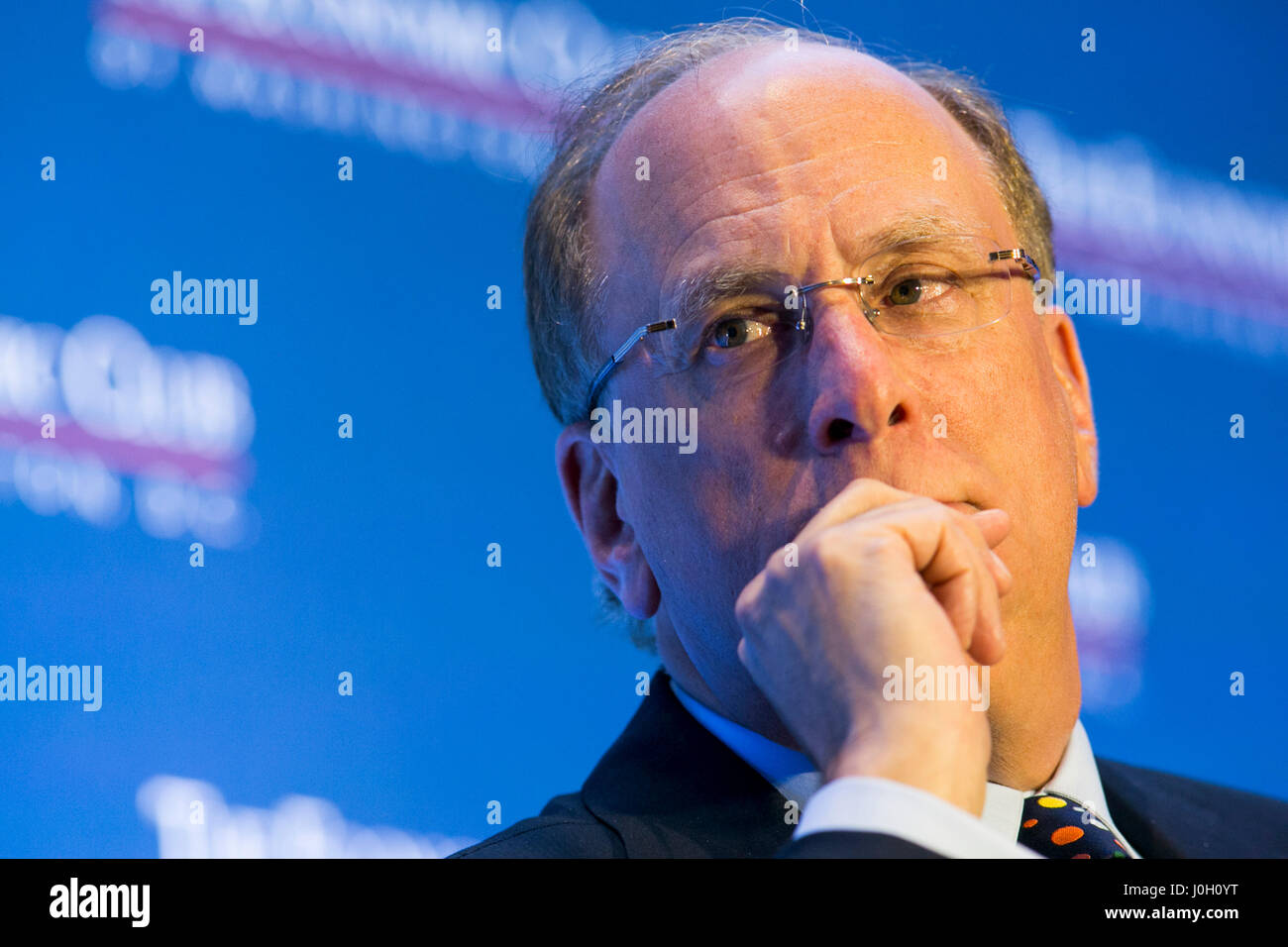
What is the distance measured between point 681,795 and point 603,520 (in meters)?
0.58

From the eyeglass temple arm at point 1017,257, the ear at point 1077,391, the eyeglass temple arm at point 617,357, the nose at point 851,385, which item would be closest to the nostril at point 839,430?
the nose at point 851,385

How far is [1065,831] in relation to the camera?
189cm

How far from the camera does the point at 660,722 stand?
82.2 inches

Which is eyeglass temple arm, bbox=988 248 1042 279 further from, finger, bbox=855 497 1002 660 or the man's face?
finger, bbox=855 497 1002 660

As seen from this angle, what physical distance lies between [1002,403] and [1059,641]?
1.44 ft

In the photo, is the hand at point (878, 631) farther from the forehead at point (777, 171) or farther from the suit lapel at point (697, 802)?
the forehead at point (777, 171)

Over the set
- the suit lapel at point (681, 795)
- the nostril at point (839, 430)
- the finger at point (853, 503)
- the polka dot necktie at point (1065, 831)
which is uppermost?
the nostril at point (839, 430)

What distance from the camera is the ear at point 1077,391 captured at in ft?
7.51

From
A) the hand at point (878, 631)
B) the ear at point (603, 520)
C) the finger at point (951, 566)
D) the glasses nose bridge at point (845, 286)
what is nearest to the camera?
Result: the hand at point (878, 631)

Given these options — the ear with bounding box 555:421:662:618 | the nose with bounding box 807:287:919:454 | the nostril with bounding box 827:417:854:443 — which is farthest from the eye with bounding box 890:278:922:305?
the ear with bounding box 555:421:662:618

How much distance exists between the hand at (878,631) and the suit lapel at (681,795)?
402 millimetres

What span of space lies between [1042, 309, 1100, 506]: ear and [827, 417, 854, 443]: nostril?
0.69 metres

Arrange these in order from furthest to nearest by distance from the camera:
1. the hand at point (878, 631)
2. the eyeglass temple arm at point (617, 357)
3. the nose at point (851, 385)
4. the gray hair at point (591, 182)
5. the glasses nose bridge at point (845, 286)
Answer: the gray hair at point (591, 182), the eyeglass temple arm at point (617, 357), the glasses nose bridge at point (845, 286), the nose at point (851, 385), the hand at point (878, 631)

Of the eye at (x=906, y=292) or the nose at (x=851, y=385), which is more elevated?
the eye at (x=906, y=292)
